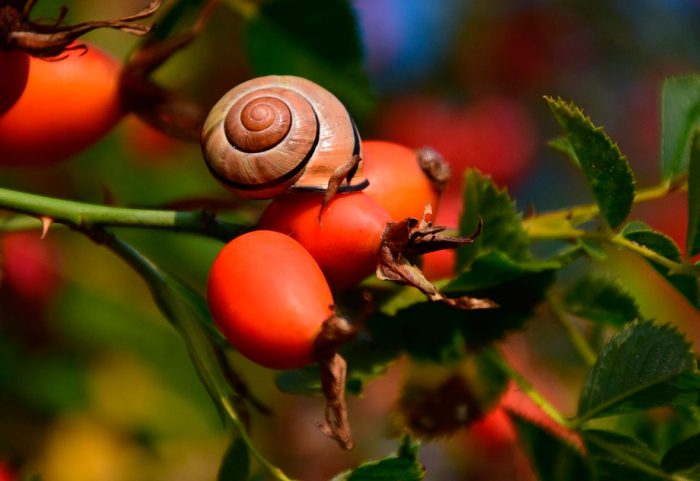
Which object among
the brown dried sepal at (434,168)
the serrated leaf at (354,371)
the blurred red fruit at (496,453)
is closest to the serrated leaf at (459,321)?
the serrated leaf at (354,371)

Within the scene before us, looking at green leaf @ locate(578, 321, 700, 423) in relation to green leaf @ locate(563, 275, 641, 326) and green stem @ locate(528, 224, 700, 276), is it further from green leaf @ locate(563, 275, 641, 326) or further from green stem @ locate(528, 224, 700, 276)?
green leaf @ locate(563, 275, 641, 326)

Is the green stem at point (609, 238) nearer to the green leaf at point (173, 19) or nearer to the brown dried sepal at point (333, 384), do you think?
the brown dried sepal at point (333, 384)

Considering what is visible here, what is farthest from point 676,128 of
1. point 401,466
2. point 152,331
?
point 152,331

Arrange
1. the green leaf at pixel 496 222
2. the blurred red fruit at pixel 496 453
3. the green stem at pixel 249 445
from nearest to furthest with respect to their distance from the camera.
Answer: the green stem at pixel 249 445
the green leaf at pixel 496 222
the blurred red fruit at pixel 496 453

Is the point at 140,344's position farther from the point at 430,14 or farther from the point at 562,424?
the point at 430,14

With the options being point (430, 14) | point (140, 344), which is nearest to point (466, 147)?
point (430, 14)

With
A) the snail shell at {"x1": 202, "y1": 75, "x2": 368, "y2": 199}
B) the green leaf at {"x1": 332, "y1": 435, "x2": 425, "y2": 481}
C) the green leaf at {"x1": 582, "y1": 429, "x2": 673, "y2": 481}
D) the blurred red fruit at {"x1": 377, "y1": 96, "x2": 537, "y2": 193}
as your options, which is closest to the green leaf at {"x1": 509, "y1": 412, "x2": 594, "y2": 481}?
the green leaf at {"x1": 582, "y1": 429, "x2": 673, "y2": 481}

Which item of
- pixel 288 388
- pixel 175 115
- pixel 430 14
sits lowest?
pixel 430 14
